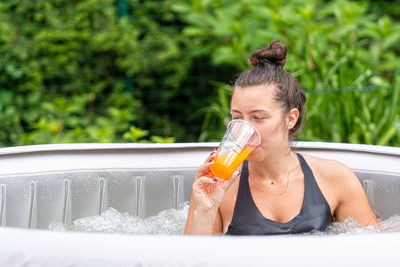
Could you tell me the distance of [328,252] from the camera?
1.03 meters

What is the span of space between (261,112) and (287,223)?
390mm

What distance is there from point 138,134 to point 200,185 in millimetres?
1232

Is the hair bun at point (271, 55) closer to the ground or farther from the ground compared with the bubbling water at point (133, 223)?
farther from the ground

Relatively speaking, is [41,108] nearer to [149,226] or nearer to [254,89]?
[149,226]

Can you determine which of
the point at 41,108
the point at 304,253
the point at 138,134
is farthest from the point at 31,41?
the point at 304,253

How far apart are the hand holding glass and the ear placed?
7.5 inches

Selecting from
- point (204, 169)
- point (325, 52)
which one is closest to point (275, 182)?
point (204, 169)

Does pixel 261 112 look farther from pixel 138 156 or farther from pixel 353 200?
pixel 138 156

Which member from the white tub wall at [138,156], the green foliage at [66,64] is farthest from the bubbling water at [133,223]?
the green foliage at [66,64]

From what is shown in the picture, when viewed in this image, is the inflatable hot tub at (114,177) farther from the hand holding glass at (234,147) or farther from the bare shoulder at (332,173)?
the hand holding glass at (234,147)

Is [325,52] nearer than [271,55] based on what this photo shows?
No

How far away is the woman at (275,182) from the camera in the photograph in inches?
64.6

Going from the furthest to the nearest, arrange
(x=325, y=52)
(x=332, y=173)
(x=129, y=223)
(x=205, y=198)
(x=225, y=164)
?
(x=325, y=52) → (x=129, y=223) → (x=332, y=173) → (x=205, y=198) → (x=225, y=164)

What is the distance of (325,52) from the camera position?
3393mm
